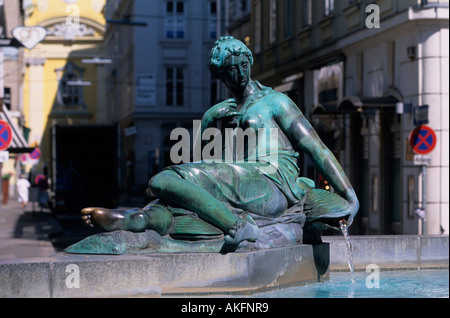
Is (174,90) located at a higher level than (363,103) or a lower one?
higher

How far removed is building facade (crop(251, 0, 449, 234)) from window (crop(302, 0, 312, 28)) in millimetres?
29

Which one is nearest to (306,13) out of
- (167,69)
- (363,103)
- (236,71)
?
(363,103)

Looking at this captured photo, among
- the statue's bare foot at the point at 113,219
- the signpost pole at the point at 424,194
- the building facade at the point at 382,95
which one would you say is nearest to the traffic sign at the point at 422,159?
the signpost pole at the point at 424,194

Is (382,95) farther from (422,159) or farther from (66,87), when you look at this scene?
(66,87)

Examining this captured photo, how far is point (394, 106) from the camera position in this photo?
20250 millimetres

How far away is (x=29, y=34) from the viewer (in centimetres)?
2458

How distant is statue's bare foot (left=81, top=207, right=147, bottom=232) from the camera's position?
5137 millimetres

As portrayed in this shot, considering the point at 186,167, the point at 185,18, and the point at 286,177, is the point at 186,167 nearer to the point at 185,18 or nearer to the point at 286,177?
the point at 286,177

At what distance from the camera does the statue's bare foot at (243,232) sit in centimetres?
512

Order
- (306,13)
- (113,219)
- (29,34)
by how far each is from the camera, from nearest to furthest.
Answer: (113,219)
(29,34)
(306,13)

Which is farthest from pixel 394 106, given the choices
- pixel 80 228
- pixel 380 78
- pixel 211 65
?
pixel 211 65

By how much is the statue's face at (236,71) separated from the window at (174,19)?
4995 centimetres

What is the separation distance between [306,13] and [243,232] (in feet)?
76.8

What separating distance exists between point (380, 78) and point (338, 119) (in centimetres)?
267
